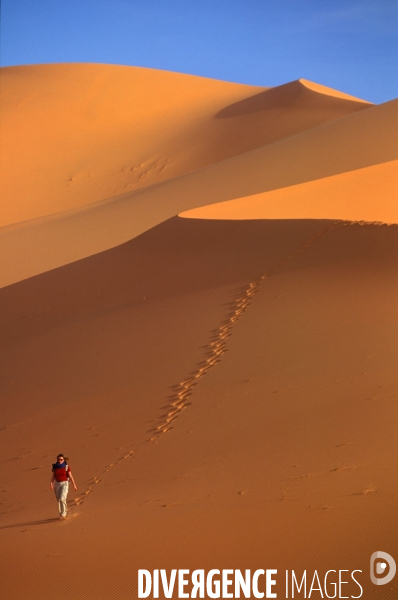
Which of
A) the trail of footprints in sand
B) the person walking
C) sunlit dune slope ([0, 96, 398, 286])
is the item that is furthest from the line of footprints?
sunlit dune slope ([0, 96, 398, 286])

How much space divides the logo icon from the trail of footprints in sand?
10.9 feet

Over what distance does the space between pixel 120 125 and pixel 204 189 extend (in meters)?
15.9

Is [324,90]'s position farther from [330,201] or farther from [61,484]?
[61,484]

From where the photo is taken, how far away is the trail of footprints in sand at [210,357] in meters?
8.09

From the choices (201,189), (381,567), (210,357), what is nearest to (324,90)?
(201,189)

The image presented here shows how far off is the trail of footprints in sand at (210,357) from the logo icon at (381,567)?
10.9 ft

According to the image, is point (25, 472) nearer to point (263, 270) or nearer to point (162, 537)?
point (162, 537)

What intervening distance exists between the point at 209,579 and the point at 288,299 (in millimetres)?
6472

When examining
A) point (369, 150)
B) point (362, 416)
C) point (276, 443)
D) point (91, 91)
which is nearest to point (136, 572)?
point (276, 443)

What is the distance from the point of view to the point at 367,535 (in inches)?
211

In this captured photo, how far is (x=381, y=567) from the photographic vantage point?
4.96 meters

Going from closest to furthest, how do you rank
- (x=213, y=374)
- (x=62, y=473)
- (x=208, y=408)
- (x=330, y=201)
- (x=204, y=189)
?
(x=62, y=473), (x=208, y=408), (x=213, y=374), (x=330, y=201), (x=204, y=189)

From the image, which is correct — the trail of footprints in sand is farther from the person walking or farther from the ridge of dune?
the ridge of dune

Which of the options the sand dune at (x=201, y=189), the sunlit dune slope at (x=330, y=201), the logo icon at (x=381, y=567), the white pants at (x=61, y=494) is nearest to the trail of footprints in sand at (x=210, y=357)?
the white pants at (x=61, y=494)
